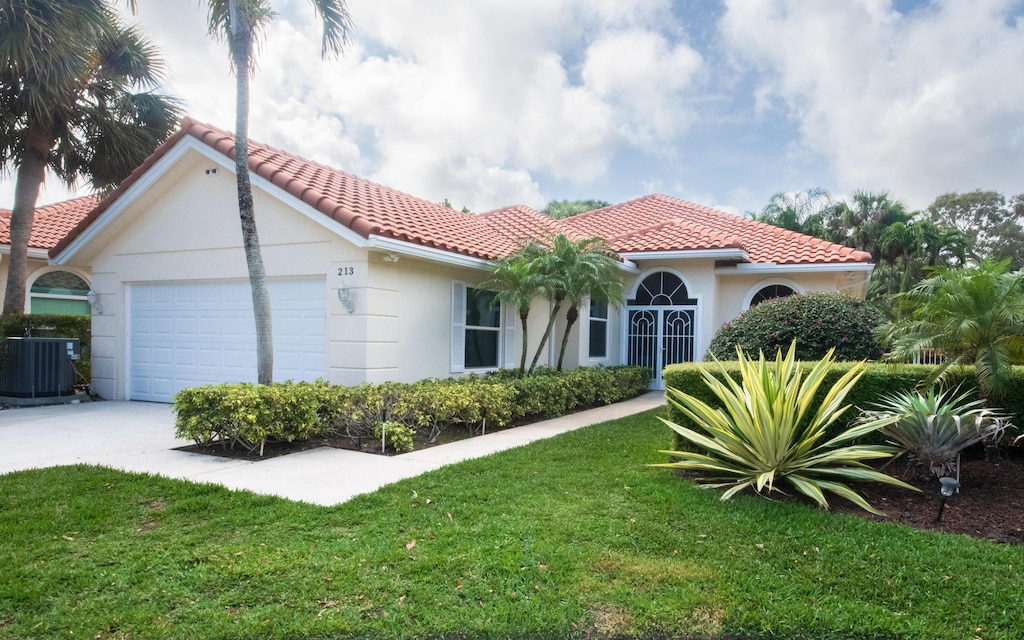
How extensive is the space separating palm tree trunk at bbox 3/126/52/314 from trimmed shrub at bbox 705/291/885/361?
13.9 meters

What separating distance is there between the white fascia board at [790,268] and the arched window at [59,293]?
16.2m

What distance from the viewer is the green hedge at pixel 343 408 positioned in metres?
7.36

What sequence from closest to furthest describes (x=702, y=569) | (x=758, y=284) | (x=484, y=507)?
(x=702, y=569), (x=484, y=507), (x=758, y=284)

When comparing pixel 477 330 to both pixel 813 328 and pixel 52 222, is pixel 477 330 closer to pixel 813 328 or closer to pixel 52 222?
pixel 813 328

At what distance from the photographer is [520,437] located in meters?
8.95

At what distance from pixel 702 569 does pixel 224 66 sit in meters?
9.10

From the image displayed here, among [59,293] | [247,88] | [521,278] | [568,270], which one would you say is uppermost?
[247,88]

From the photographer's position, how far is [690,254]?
14.1 metres

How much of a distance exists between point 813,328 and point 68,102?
14.5 metres

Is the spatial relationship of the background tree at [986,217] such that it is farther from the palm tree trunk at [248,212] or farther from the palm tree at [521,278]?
the palm tree trunk at [248,212]

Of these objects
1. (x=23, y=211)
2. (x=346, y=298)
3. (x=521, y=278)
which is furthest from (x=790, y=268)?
(x=23, y=211)

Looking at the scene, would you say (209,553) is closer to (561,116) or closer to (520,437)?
(520,437)

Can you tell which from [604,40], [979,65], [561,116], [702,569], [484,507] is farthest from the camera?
[561,116]

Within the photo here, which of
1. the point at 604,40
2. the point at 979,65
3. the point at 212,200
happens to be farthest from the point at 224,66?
the point at 979,65
